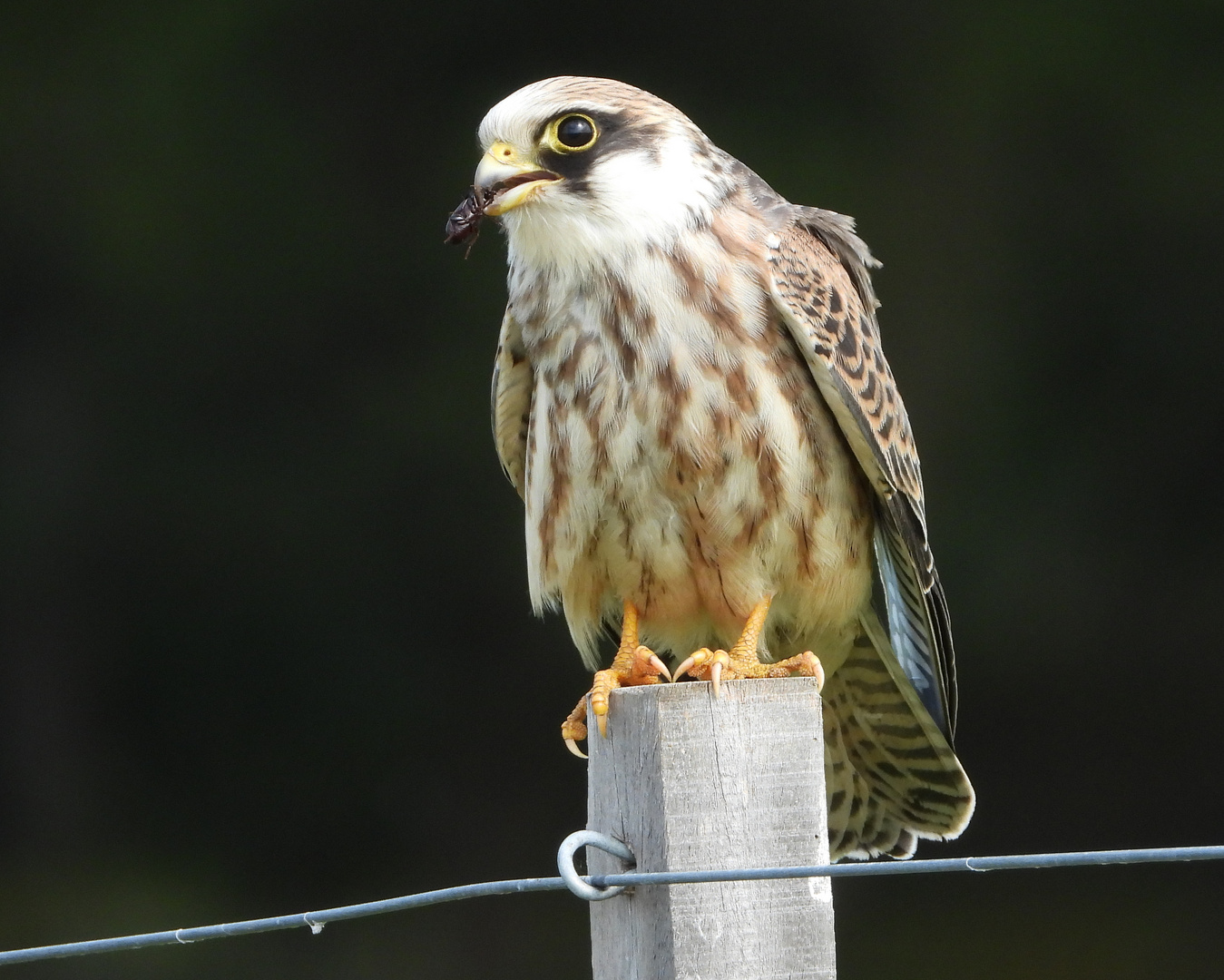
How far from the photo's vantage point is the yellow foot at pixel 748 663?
1.94 meters

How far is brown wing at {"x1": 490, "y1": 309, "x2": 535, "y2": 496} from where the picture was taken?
2.39m

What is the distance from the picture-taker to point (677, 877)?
1.31 meters

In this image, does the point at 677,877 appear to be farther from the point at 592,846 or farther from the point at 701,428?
the point at 701,428

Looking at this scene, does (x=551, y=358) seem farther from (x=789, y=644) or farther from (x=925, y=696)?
(x=925, y=696)

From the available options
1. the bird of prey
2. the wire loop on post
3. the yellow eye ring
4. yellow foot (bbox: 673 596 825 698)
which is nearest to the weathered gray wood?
the wire loop on post

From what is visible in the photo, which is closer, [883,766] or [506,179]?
[506,179]

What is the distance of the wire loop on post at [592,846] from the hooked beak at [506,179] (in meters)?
0.96

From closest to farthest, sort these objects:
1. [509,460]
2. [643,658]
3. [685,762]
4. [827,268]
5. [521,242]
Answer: [685,762] → [643,658] → [521,242] → [827,268] → [509,460]

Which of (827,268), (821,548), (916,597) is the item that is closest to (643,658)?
(821,548)

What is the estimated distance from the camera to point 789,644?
8.18ft

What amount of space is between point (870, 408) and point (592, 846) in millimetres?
1051

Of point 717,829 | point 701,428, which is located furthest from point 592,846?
point 701,428

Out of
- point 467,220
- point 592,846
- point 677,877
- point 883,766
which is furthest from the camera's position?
point 883,766

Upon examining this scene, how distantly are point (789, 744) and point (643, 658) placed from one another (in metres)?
0.66
